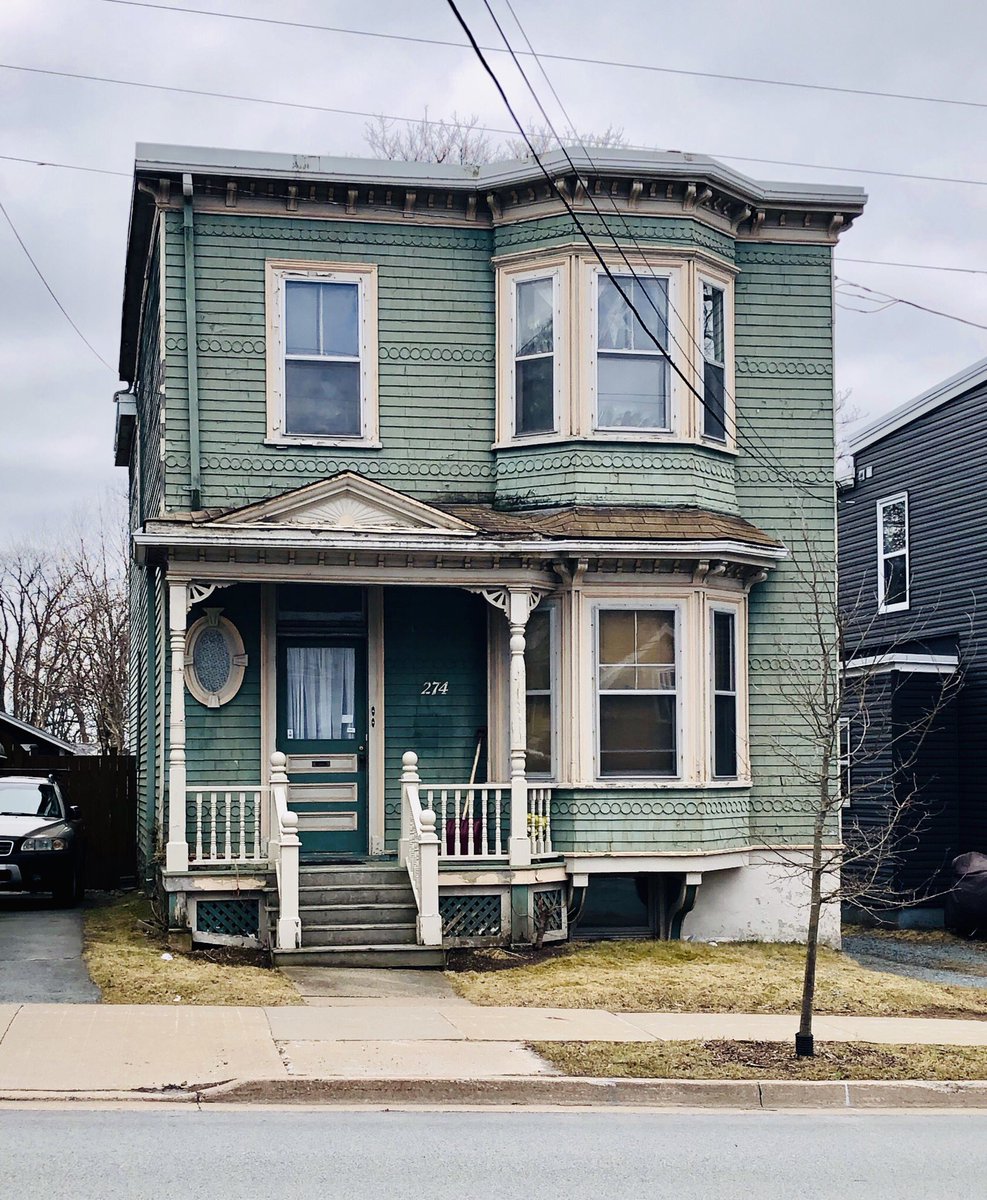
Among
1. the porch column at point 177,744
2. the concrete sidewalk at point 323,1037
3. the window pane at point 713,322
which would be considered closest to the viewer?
the concrete sidewalk at point 323,1037

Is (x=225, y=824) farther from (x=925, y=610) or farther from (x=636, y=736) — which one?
(x=925, y=610)

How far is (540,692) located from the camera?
1622 cm

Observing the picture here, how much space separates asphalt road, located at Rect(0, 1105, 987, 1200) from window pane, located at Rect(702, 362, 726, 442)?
29.5 feet

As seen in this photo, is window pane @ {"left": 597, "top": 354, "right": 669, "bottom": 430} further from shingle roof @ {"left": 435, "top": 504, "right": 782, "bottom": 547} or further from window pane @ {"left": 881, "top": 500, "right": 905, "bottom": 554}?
window pane @ {"left": 881, "top": 500, "right": 905, "bottom": 554}

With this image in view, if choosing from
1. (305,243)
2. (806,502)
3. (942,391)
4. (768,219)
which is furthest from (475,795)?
(942,391)

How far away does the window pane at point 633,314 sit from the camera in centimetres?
1653

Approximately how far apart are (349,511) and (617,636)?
307 centimetres

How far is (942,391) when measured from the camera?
23.6 metres

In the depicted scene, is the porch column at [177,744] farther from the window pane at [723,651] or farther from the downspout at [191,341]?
the window pane at [723,651]

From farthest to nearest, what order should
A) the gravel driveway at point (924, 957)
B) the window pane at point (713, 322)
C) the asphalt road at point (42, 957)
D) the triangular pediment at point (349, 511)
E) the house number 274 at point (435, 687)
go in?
the window pane at point (713, 322), the gravel driveway at point (924, 957), the house number 274 at point (435, 687), the triangular pediment at point (349, 511), the asphalt road at point (42, 957)

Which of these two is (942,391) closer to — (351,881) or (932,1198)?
(351,881)

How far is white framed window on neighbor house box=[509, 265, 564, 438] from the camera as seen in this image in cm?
1644

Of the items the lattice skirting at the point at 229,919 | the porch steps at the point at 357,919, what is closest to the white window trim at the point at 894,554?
the porch steps at the point at 357,919

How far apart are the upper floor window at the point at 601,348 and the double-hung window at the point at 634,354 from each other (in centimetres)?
1
